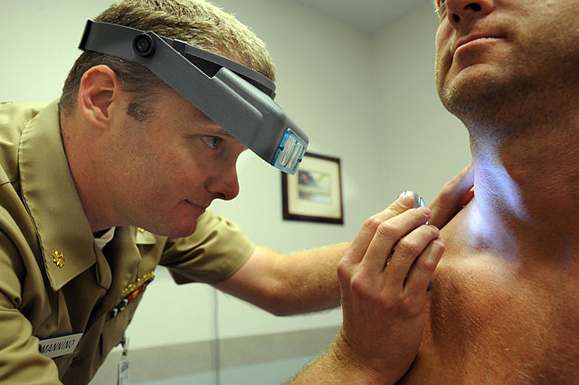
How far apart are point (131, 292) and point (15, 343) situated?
19.7 inches

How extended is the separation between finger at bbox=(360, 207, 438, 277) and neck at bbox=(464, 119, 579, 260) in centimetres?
16

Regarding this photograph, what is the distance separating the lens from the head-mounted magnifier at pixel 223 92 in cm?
98

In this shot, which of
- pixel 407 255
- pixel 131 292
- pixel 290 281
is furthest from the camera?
pixel 290 281

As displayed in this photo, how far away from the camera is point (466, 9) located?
0.77 m

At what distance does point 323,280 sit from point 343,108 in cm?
178

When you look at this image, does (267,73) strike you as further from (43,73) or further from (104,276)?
(43,73)

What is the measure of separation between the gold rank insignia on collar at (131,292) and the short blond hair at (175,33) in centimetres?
50

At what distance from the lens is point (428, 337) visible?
2.73ft

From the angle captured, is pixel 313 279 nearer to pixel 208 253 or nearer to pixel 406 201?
pixel 208 253

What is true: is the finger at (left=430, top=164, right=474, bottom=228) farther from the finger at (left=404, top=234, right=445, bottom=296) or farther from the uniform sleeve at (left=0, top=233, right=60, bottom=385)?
the uniform sleeve at (left=0, top=233, right=60, bottom=385)

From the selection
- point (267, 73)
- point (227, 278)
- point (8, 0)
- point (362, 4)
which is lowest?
point (227, 278)

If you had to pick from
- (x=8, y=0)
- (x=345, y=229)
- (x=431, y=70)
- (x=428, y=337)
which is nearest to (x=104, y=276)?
(x=428, y=337)

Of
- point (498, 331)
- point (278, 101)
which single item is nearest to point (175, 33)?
point (498, 331)

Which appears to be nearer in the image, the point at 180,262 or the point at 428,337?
the point at 428,337
